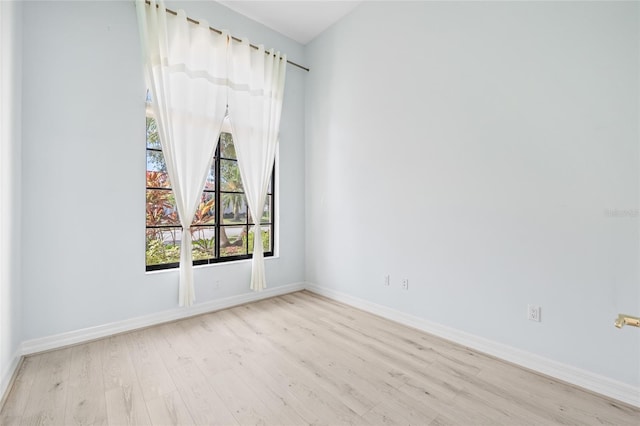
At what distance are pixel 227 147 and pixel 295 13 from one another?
5.95 feet

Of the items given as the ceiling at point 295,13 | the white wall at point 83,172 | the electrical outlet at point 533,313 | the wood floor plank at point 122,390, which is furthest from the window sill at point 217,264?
the ceiling at point 295,13

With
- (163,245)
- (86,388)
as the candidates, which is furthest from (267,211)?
(86,388)

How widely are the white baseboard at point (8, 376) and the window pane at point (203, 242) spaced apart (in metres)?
1.49

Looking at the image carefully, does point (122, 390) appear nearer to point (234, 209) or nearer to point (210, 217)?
point (210, 217)

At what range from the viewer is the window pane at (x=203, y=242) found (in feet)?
10.7

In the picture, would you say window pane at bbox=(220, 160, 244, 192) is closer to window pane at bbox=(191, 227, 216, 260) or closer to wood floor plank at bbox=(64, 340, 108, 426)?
window pane at bbox=(191, 227, 216, 260)

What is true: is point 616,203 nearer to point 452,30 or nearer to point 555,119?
point 555,119

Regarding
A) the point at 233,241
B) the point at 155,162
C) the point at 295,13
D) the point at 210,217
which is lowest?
the point at 233,241

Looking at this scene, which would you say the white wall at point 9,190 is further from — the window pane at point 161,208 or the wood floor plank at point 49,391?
the window pane at point 161,208

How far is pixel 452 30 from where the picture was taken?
251cm

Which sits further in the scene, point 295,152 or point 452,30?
point 295,152

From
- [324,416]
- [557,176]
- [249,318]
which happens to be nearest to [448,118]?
[557,176]

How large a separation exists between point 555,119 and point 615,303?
1.25 m

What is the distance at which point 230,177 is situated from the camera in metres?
3.50
